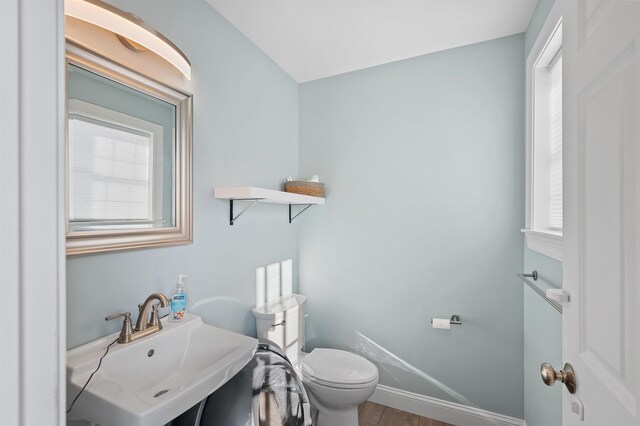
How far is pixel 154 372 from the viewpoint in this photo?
110 cm

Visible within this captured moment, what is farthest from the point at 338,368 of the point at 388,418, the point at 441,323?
the point at 441,323

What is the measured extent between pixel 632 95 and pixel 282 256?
1940mm

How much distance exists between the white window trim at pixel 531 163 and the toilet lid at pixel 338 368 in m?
1.10

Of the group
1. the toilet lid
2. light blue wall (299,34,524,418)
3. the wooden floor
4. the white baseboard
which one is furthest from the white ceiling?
the wooden floor

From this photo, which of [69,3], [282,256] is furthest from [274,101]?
[69,3]

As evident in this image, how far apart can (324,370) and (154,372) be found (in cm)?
97

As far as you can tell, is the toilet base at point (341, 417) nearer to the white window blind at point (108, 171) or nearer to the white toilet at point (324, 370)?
the white toilet at point (324, 370)

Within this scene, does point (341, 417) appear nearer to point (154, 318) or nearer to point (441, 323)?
point (441, 323)

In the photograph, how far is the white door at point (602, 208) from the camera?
0.51 meters

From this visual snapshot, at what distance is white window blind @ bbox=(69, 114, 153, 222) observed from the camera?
103 cm

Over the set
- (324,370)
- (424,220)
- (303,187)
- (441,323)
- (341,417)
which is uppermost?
(303,187)

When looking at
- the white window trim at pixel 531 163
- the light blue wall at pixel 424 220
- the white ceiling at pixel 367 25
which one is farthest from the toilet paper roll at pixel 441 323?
the white ceiling at pixel 367 25
